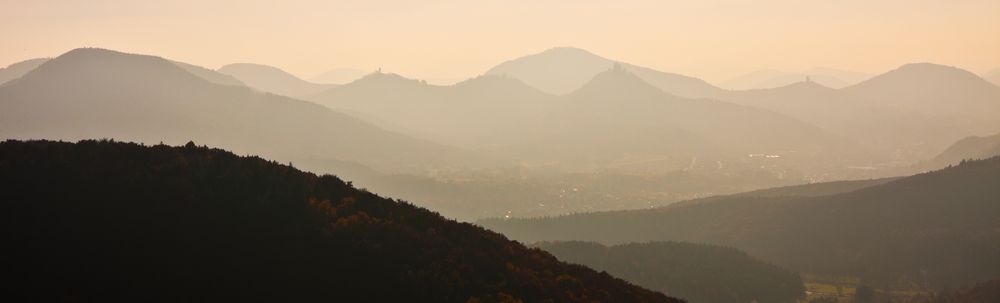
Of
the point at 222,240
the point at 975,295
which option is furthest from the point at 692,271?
the point at 222,240

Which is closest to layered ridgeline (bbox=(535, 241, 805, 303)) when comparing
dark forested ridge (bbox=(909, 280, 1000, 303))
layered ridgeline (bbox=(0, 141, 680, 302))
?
dark forested ridge (bbox=(909, 280, 1000, 303))

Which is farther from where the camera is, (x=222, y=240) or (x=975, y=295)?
(x=975, y=295)

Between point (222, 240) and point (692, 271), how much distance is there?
132m

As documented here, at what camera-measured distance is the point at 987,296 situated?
138m

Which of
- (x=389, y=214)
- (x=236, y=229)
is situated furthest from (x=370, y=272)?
(x=389, y=214)

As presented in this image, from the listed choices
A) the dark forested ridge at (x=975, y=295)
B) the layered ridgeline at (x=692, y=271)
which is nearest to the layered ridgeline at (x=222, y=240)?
the layered ridgeline at (x=692, y=271)

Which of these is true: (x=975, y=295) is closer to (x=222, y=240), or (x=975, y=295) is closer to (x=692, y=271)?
(x=692, y=271)

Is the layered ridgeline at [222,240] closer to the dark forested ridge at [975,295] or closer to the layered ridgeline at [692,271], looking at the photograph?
the layered ridgeline at [692,271]

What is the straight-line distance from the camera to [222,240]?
52.1 metres

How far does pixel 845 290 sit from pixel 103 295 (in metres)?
176

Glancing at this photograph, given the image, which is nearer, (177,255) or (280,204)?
(177,255)

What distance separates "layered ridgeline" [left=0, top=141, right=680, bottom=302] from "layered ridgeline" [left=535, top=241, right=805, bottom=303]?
90588 mm

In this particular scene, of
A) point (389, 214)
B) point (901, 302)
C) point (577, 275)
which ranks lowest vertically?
point (901, 302)

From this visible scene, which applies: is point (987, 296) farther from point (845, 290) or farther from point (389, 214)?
point (389, 214)
